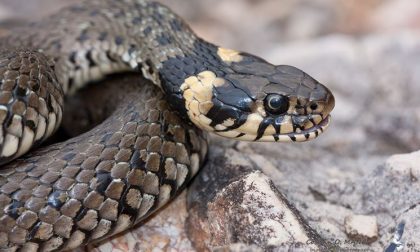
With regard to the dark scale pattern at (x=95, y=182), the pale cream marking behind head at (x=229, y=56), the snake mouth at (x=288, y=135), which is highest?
the pale cream marking behind head at (x=229, y=56)

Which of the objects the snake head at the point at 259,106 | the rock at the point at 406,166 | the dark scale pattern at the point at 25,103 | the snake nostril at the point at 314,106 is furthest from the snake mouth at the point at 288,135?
the dark scale pattern at the point at 25,103

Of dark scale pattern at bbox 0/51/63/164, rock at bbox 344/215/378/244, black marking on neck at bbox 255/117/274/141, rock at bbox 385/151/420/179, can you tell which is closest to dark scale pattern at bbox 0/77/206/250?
dark scale pattern at bbox 0/51/63/164

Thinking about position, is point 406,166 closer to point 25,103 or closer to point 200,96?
point 200,96

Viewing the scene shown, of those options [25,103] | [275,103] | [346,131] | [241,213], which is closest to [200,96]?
[275,103]

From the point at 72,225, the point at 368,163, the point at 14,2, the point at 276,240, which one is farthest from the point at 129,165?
the point at 14,2

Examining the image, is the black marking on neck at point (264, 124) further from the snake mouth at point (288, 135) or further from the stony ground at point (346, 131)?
the stony ground at point (346, 131)

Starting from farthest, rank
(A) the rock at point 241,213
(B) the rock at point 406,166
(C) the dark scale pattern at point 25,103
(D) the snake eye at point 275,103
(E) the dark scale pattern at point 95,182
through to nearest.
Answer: (D) the snake eye at point 275,103 → (B) the rock at point 406,166 → (C) the dark scale pattern at point 25,103 → (E) the dark scale pattern at point 95,182 → (A) the rock at point 241,213

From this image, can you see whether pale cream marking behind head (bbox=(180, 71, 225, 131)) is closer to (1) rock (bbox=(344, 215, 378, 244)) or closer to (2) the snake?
(2) the snake
